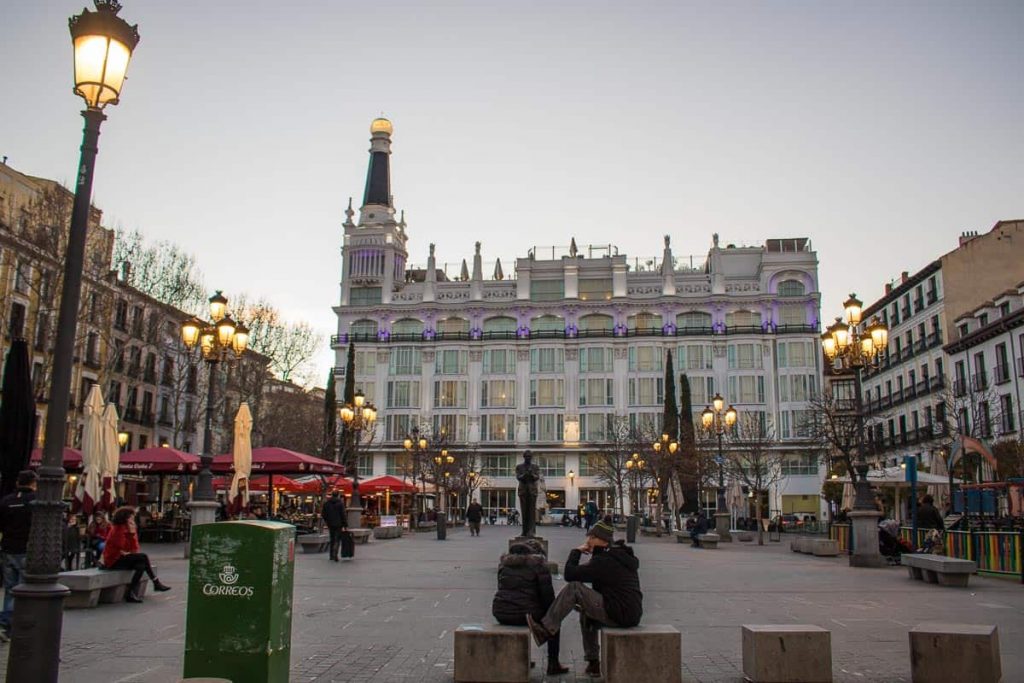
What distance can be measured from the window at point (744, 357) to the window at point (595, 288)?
11866 millimetres

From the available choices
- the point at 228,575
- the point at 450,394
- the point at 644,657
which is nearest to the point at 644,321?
the point at 450,394

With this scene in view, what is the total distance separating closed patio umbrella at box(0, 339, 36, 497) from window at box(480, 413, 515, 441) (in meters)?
56.6

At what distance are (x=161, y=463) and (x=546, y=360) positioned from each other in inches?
1966

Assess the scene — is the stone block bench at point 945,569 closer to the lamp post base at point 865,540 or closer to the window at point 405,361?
the lamp post base at point 865,540

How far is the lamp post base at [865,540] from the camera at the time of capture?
18.5 meters

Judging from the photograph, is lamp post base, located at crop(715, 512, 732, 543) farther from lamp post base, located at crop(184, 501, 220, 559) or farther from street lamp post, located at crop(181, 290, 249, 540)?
lamp post base, located at crop(184, 501, 220, 559)

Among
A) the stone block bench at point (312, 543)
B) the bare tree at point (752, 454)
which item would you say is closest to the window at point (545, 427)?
the bare tree at point (752, 454)

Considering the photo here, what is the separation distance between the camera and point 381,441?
2783 inches

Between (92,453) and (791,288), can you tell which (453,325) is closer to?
(791,288)

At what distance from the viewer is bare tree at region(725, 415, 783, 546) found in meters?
42.5

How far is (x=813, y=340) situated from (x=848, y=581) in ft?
183

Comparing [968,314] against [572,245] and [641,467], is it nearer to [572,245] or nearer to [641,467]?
[641,467]

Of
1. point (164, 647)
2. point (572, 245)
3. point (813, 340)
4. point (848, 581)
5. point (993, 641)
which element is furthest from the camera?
point (572, 245)

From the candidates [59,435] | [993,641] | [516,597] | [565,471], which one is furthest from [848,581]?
[565,471]
